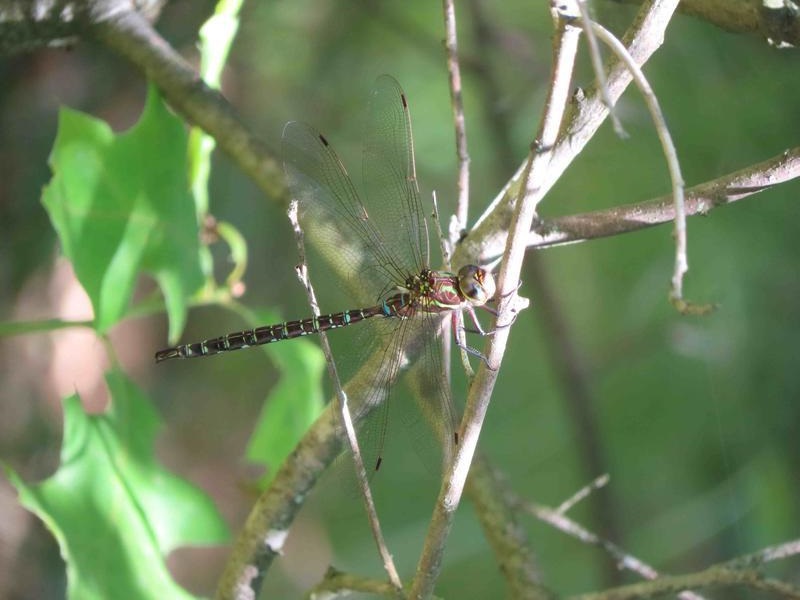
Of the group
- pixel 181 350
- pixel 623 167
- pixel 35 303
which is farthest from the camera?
pixel 623 167

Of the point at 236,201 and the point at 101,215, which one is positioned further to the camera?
the point at 236,201

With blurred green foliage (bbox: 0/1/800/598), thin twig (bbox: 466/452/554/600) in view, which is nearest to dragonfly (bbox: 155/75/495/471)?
thin twig (bbox: 466/452/554/600)

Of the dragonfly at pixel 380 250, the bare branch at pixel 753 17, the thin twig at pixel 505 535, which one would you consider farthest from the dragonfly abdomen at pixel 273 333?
the bare branch at pixel 753 17

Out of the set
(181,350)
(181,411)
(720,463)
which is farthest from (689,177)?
(181,411)

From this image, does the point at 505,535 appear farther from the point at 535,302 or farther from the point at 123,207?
the point at 535,302

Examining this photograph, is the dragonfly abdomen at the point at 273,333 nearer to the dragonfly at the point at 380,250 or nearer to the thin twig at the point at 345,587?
the dragonfly at the point at 380,250

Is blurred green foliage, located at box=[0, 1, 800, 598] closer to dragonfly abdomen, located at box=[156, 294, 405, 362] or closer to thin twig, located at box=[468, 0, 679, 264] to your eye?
dragonfly abdomen, located at box=[156, 294, 405, 362]

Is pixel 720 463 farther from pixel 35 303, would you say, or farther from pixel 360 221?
pixel 35 303
